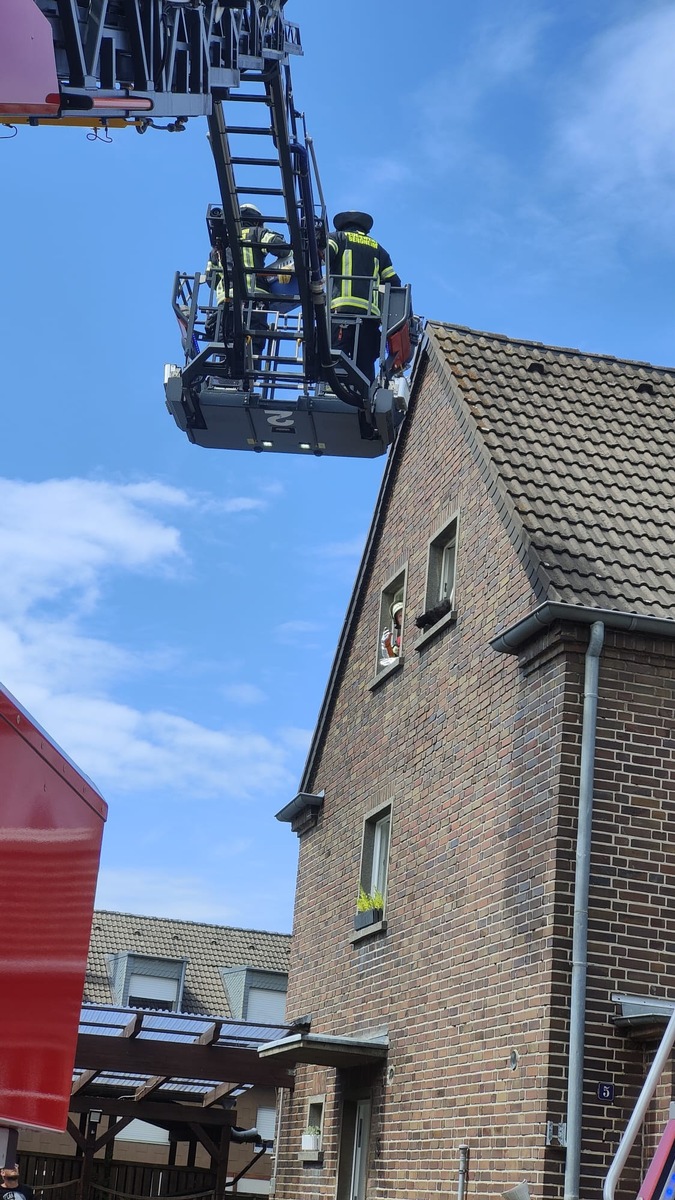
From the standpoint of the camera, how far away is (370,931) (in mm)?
14664

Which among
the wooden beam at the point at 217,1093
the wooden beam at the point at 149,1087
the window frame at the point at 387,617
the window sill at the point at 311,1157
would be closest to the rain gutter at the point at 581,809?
the window frame at the point at 387,617

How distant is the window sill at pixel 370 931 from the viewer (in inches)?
567

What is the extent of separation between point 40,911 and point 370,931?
9.66 meters

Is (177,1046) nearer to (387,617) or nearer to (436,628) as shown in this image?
(387,617)

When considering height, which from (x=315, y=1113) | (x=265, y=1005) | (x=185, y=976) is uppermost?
(x=185, y=976)

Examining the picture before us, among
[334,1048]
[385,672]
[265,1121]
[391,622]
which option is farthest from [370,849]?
[265,1121]

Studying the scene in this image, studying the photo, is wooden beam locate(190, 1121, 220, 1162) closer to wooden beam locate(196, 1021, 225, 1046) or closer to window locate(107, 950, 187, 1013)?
wooden beam locate(196, 1021, 225, 1046)

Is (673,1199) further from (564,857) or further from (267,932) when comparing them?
(267,932)

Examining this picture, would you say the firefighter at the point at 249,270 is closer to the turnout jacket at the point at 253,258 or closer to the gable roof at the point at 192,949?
the turnout jacket at the point at 253,258

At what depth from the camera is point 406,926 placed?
13.7 m

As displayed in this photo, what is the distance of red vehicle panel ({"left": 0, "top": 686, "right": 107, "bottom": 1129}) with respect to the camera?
4969mm

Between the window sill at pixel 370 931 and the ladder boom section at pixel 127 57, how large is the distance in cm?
785

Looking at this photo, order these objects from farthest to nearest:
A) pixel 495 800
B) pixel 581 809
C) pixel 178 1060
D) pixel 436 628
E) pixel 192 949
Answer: pixel 192 949
pixel 178 1060
pixel 436 628
pixel 495 800
pixel 581 809

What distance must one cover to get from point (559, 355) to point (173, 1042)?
9372mm
